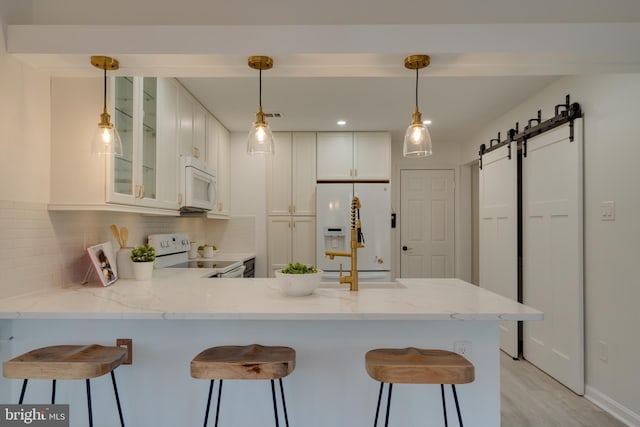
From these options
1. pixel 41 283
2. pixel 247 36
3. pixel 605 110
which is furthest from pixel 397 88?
pixel 41 283

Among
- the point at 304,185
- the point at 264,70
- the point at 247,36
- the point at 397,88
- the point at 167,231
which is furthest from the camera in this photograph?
the point at 304,185

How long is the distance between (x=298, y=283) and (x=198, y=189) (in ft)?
5.64

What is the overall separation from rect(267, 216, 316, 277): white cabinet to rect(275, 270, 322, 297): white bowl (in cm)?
255

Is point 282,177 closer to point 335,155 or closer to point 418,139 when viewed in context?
point 335,155

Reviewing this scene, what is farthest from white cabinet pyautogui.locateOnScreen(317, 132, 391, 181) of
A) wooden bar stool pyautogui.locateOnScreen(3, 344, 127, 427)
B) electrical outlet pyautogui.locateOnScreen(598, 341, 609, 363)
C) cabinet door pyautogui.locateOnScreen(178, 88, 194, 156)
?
wooden bar stool pyautogui.locateOnScreen(3, 344, 127, 427)

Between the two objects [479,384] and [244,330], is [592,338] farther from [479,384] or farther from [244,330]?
[244,330]

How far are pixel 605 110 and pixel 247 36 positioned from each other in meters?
2.37

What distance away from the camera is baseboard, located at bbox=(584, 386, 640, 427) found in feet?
7.03

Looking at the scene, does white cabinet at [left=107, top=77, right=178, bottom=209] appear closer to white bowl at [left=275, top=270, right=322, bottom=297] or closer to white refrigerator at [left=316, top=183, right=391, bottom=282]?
white bowl at [left=275, top=270, right=322, bottom=297]

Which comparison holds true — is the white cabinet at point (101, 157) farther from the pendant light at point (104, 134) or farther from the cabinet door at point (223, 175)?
the cabinet door at point (223, 175)

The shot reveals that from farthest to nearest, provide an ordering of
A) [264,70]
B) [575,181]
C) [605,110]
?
[575,181]
[605,110]
[264,70]

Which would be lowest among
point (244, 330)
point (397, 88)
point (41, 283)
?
point (244, 330)

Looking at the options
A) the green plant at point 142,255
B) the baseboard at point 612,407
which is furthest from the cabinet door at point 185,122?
the baseboard at point 612,407

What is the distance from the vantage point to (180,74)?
5.85ft
